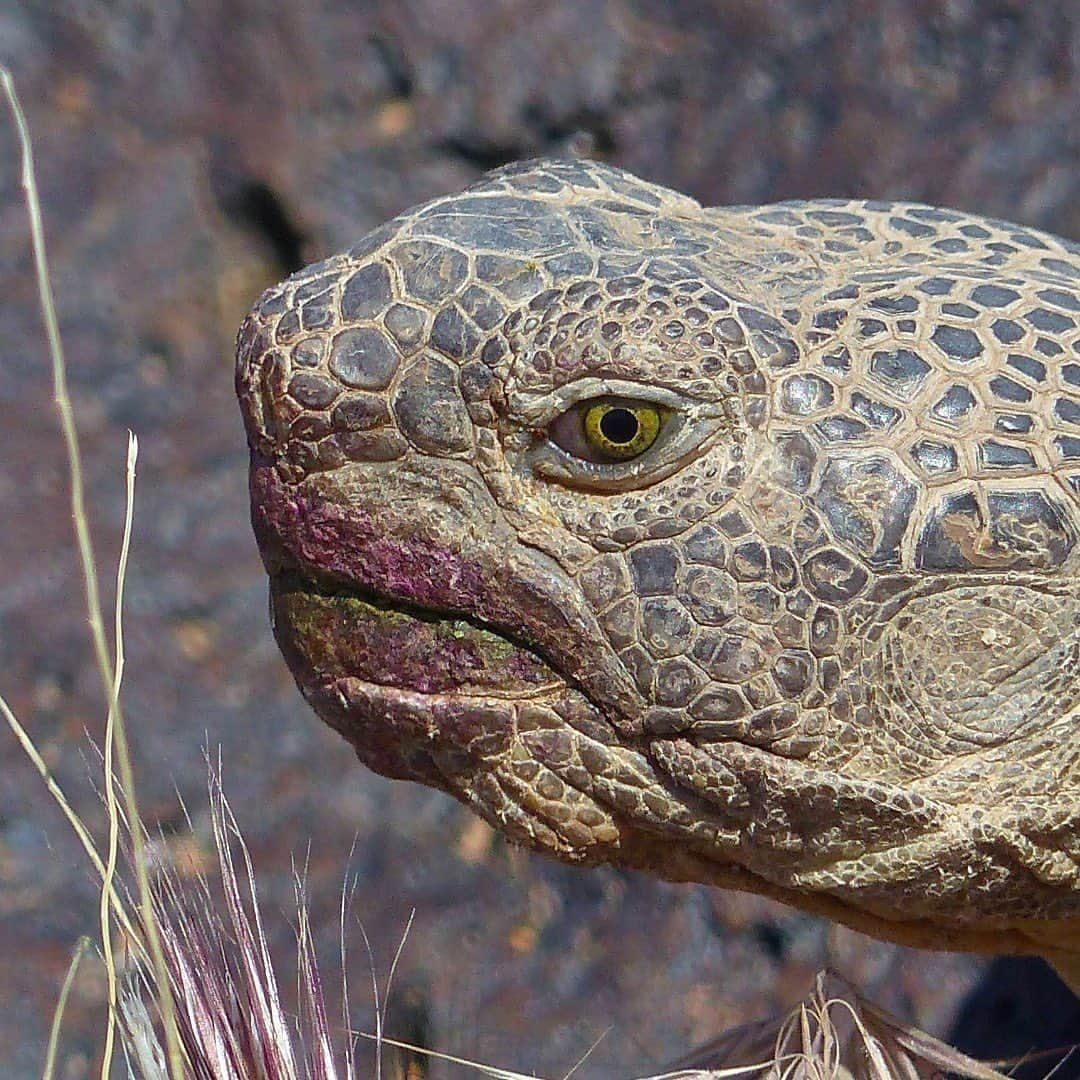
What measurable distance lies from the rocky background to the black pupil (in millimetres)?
2092

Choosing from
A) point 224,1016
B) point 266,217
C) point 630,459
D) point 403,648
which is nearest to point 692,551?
point 630,459

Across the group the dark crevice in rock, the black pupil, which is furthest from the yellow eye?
the dark crevice in rock

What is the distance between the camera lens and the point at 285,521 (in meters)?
1.70

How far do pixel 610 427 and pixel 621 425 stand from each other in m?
A: 0.01

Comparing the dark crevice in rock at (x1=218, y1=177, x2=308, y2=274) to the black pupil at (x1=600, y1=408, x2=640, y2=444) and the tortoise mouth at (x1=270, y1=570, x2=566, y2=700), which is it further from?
the black pupil at (x1=600, y1=408, x2=640, y2=444)

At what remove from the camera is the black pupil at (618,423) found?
1.62 metres

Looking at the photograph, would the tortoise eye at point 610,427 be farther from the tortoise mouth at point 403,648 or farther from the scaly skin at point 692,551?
the tortoise mouth at point 403,648

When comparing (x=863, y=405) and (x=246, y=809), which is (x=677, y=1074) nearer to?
(x=863, y=405)

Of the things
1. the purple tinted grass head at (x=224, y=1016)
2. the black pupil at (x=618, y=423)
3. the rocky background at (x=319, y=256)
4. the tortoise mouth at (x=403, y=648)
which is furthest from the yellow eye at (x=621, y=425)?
the rocky background at (x=319, y=256)

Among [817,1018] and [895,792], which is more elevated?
[895,792]

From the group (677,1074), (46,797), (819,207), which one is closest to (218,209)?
(46,797)

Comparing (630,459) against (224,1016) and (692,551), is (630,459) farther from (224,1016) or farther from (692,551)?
(224,1016)

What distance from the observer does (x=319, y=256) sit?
4801 millimetres

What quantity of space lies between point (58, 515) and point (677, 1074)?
3.11 meters
